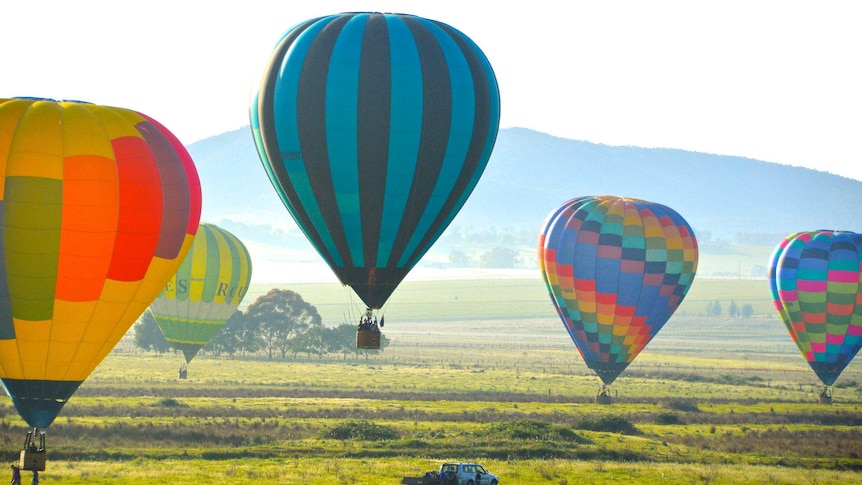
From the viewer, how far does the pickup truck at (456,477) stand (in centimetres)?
3794

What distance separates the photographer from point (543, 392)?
8575 cm

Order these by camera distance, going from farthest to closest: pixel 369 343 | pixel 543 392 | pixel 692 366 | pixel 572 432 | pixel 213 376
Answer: pixel 692 366 < pixel 213 376 < pixel 543 392 < pixel 572 432 < pixel 369 343

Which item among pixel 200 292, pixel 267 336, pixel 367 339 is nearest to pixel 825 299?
pixel 200 292

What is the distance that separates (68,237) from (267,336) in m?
100

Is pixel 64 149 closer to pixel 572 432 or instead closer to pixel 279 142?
pixel 279 142

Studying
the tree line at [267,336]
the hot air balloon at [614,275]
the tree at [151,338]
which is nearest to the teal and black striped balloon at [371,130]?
the hot air balloon at [614,275]

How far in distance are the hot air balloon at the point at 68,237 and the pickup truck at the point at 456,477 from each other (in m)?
10.1

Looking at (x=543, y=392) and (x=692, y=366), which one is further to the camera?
(x=692, y=366)

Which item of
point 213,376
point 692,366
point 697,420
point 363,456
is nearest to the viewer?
point 363,456

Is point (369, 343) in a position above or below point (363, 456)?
above

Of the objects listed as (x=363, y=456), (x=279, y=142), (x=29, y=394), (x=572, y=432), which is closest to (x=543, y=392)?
(x=572, y=432)

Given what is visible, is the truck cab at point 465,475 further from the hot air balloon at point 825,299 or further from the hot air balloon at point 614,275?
the hot air balloon at point 825,299

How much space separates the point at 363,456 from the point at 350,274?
→ 7261 mm

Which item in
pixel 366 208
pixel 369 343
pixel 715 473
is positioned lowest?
pixel 715 473
